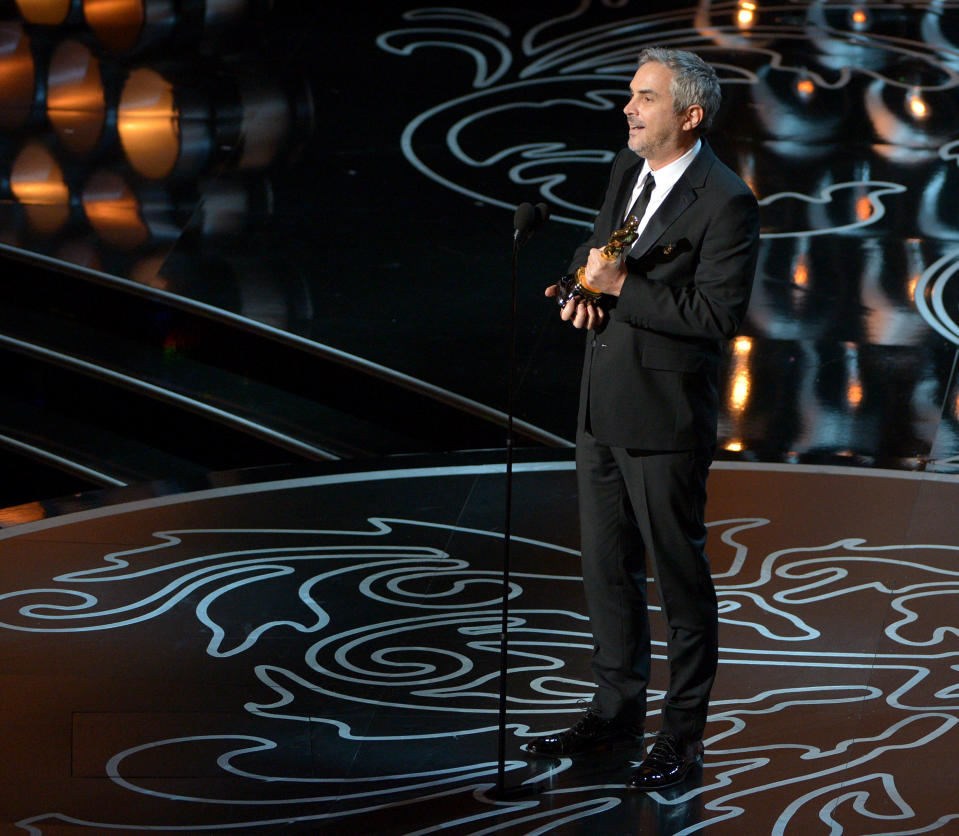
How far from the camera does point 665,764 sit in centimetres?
282

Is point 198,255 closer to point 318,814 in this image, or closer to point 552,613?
point 552,613

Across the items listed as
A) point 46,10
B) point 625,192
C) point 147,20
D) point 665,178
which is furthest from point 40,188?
point 665,178

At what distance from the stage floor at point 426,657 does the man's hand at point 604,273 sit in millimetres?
928

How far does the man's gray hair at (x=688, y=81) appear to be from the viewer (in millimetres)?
2662

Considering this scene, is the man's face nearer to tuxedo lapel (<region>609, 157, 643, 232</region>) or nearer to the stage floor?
tuxedo lapel (<region>609, 157, 643, 232</region>)

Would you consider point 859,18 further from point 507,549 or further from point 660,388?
point 507,549

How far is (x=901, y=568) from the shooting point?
3.81 metres

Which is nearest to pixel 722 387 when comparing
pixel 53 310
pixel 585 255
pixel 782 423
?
pixel 782 423

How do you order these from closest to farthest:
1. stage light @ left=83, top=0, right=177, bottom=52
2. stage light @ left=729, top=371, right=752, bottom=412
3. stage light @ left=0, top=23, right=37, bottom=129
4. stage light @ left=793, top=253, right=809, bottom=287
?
1. stage light @ left=729, top=371, right=752, bottom=412
2. stage light @ left=793, top=253, right=809, bottom=287
3. stage light @ left=0, top=23, right=37, bottom=129
4. stage light @ left=83, top=0, right=177, bottom=52

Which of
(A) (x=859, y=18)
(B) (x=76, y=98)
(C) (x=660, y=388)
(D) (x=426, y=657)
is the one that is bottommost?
(D) (x=426, y=657)

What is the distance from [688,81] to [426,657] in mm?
1459

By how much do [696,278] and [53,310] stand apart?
3525 mm

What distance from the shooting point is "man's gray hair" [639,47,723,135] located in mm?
2662

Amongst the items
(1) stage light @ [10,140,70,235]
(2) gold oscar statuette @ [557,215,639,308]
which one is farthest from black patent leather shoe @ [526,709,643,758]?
(1) stage light @ [10,140,70,235]
